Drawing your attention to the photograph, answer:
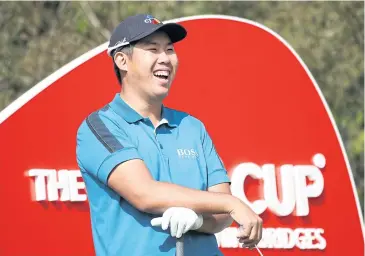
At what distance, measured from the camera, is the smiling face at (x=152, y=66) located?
3572 millimetres

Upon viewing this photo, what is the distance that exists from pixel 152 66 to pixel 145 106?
15 cm

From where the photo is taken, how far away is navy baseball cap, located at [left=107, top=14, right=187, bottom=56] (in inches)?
139

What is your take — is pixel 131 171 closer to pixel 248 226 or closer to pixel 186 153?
pixel 186 153

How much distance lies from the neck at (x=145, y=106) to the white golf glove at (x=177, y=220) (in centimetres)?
52

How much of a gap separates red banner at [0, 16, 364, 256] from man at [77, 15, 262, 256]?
4.57ft

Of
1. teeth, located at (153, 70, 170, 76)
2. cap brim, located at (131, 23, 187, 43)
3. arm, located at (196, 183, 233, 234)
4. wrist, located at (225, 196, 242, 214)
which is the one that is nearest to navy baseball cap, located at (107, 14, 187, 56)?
cap brim, located at (131, 23, 187, 43)

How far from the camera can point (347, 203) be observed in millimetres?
5648

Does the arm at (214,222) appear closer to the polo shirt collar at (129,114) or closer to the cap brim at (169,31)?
the polo shirt collar at (129,114)

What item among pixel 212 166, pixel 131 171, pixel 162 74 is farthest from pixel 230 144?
pixel 131 171

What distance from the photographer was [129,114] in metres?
3.54

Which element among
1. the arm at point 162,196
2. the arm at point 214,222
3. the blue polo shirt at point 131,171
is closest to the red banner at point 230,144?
the blue polo shirt at point 131,171

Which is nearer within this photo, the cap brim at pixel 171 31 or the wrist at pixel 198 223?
the wrist at pixel 198 223

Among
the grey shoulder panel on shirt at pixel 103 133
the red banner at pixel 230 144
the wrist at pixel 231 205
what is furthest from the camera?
the red banner at pixel 230 144

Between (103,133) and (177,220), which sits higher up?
(103,133)
